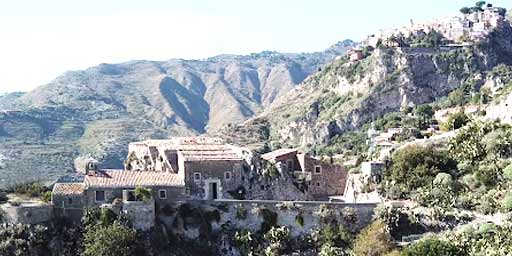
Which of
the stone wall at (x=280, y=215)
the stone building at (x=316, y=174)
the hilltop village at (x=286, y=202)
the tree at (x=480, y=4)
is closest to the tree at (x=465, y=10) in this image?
the tree at (x=480, y=4)

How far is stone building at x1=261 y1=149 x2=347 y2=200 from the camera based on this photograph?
55812 millimetres

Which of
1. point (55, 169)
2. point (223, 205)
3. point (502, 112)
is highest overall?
point (502, 112)

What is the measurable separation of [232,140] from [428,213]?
75.3 m

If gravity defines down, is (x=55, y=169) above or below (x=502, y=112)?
below

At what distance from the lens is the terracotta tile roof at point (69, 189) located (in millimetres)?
45369

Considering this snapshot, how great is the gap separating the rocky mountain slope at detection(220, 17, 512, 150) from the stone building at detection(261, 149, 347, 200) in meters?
49.7

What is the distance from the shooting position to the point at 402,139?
217ft

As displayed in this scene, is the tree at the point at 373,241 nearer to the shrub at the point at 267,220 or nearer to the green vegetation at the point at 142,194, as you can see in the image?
the shrub at the point at 267,220

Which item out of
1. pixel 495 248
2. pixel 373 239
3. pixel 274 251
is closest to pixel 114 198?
pixel 274 251

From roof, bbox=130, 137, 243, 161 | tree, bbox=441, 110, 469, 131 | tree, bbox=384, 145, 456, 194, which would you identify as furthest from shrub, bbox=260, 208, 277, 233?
tree, bbox=441, 110, 469, 131

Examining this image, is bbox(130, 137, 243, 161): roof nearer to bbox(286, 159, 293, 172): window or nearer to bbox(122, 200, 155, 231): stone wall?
bbox(286, 159, 293, 172): window

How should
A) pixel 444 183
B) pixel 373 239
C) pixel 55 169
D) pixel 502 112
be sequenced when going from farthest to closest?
pixel 55 169
pixel 502 112
pixel 444 183
pixel 373 239

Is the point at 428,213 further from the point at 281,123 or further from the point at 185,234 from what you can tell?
the point at 281,123

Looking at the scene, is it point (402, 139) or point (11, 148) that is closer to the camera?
point (402, 139)
